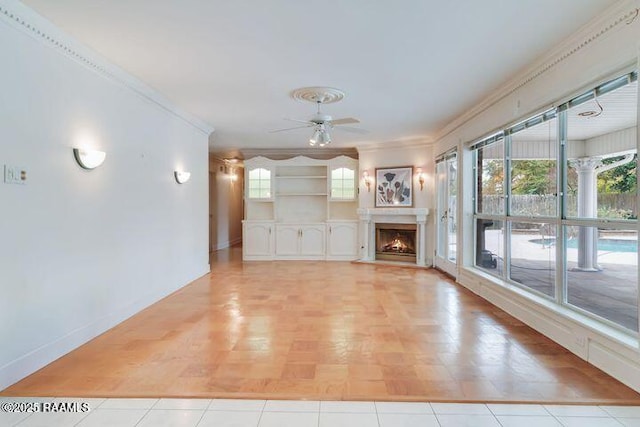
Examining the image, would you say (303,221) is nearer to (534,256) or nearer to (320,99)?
(320,99)

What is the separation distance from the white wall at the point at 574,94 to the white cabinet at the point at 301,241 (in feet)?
12.6

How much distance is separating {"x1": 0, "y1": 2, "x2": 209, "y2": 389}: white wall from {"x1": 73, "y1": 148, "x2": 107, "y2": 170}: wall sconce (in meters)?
0.06

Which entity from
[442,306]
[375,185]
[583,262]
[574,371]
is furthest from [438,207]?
[574,371]

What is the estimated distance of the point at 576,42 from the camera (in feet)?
9.36

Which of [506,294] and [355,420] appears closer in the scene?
[355,420]

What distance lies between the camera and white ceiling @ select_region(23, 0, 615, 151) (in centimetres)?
250

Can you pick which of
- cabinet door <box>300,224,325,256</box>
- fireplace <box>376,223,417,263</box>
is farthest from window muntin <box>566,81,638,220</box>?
cabinet door <box>300,224,325,256</box>

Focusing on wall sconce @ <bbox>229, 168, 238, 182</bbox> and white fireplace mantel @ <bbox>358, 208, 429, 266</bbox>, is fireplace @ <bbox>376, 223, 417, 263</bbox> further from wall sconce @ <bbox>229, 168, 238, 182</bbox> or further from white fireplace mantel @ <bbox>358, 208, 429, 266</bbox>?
wall sconce @ <bbox>229, 168, 238, 182</bbox>

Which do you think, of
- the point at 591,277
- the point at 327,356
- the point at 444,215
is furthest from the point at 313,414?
the point at 444,215

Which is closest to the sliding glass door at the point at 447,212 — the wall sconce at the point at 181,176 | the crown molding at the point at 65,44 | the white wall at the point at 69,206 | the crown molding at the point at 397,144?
the crown molding at the point at 397,144

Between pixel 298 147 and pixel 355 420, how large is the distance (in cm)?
662

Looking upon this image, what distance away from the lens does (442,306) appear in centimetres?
429

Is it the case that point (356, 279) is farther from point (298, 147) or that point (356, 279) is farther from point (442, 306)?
point (298, 147)

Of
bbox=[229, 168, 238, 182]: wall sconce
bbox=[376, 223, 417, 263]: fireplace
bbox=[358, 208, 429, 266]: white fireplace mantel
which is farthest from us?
bbox=[229, 168, 238, 182]: wall sconce
